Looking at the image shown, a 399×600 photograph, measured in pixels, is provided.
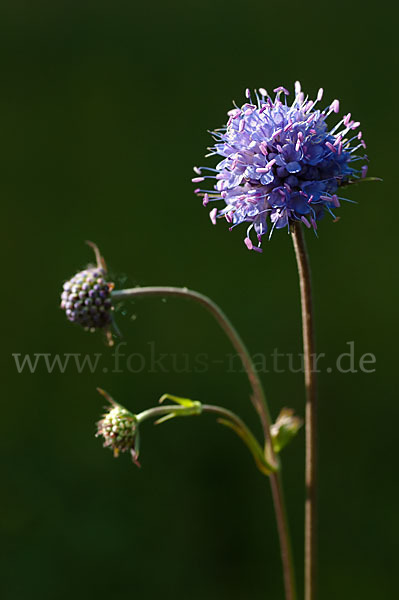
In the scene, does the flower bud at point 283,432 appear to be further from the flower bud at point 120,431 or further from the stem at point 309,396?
the flower bud at point 120,431

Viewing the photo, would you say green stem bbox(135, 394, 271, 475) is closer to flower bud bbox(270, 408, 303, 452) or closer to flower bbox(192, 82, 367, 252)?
flower bud bbox(270, 408, 303, 452)

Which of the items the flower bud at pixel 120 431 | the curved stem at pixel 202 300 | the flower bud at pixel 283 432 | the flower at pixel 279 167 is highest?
the flower at pixel 279 167

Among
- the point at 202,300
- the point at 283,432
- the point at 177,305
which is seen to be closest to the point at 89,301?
the point at 202,300

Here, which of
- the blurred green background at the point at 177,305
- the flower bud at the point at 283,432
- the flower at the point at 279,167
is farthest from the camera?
the blurred green background at the point at 177,305

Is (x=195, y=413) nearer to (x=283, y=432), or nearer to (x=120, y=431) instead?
(x=120, y=431)

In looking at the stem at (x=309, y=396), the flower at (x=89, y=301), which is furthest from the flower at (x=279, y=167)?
the flower at (x=89, y=301)

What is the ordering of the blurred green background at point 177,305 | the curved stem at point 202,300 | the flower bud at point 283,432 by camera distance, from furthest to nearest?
the blurred green background at point 177,305
the flower bud at point 283,432
the curved stem at point 202,300

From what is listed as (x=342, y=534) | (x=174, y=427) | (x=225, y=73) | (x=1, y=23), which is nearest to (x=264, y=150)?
(x=174, y=427)
